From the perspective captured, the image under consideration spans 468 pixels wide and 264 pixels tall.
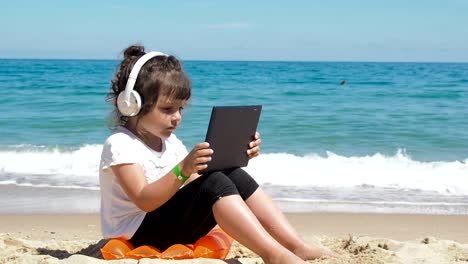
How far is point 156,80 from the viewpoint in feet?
12.3

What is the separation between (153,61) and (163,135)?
398mm

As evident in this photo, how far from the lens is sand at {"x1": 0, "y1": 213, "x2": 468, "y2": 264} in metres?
4.22

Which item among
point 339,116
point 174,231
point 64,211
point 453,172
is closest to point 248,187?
point 174,231

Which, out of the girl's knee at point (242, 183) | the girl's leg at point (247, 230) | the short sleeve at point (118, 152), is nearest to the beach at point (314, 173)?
the girl's leg at point (247, 230)

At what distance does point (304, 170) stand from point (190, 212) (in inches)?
228

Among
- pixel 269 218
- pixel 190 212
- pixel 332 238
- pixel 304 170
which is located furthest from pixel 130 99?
pixel 304 170

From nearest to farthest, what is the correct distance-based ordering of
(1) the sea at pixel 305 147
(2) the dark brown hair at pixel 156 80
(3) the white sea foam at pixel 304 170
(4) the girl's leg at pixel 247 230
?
(4) the girl's leg at pixel 247 230
(2) the dark brown hair at pixel 156 80
(1) the sea at pixel 305 147
(3) the white sea foam at pixel 304 170

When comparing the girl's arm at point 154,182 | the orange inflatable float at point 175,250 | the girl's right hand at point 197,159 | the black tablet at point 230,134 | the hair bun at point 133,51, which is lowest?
the orange inflatable float at point 175,250

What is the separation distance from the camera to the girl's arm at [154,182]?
3.48m

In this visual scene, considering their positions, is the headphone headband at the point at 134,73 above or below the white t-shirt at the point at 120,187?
above

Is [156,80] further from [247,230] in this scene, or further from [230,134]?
[247,230]

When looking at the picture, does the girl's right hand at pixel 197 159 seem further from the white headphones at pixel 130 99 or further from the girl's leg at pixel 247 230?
the white headphones at pixel 130 99

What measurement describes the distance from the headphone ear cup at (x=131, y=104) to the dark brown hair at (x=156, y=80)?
81mm

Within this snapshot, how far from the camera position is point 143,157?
385 centimetres
